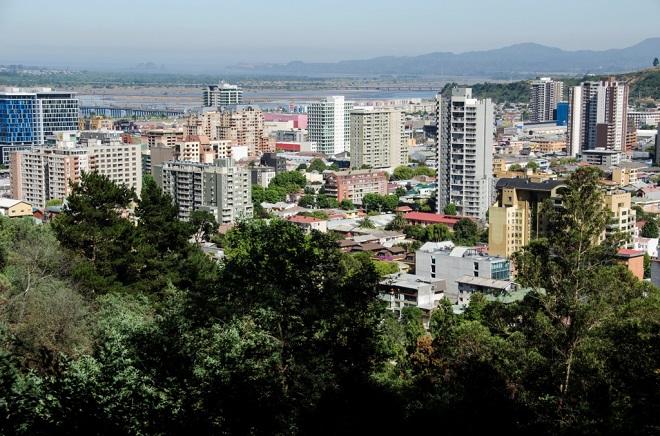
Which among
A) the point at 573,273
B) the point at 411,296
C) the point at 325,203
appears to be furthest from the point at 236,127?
the point at 573,273

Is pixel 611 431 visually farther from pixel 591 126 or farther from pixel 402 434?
pixel 591 126

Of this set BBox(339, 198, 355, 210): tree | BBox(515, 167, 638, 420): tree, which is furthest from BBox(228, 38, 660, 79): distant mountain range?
BBox(515, 167, 638, 420): tree

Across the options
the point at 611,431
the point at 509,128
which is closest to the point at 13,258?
the point at 611,431

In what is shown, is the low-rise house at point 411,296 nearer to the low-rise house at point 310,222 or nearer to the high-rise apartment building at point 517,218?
the high-rise apartment building at point 517,218

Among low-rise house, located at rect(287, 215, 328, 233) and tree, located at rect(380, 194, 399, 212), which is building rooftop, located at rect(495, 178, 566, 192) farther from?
tree, located at rect(380, 194, 399, 212)

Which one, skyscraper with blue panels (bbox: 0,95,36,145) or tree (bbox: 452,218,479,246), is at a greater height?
skyscraper with blue panels (bbox: 0,95,36,145)

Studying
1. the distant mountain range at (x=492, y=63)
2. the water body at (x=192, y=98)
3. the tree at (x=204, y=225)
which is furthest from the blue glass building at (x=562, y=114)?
the distant mountain range at (x=492, y=63)
